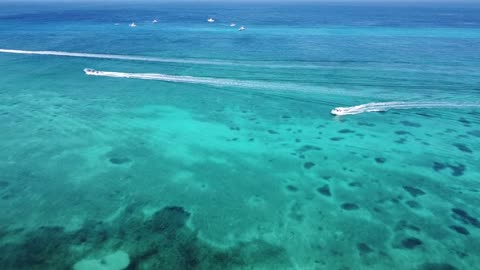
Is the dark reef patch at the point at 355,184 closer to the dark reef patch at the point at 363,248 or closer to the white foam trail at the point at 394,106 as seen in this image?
the dark reef patch at the point at 363,248

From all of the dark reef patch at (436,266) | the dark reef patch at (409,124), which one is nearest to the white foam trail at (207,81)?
the dark reef patch at (409,124)

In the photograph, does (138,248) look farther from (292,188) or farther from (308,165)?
(308,165)

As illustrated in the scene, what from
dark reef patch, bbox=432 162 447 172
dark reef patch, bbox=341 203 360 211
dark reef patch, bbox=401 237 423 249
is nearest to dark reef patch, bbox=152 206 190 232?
dark reef patch, bbox=341 203 360 211

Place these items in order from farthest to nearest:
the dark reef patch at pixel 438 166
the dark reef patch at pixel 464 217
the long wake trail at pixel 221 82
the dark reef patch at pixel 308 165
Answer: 1. the long wake trail at pixel 221 82
2. the dark reef patch at pixel 308 165
3. the dark reef patch at pixel 438 166
4. the dark reef patch at pixel 464 217

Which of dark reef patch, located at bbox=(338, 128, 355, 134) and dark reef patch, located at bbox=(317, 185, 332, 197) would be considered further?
dark reef patch, located at bbox=(338, 128, 355, 134)

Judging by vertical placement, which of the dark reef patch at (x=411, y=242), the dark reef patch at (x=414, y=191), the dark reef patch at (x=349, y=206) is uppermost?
the dark reef patch at (x=414, y=191)

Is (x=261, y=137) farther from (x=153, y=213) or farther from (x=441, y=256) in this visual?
(x=441, y=256)

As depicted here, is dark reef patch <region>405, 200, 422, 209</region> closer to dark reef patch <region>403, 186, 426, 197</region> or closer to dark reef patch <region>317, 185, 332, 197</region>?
dark reef patch <region>403, 186, 426, 197</region>
